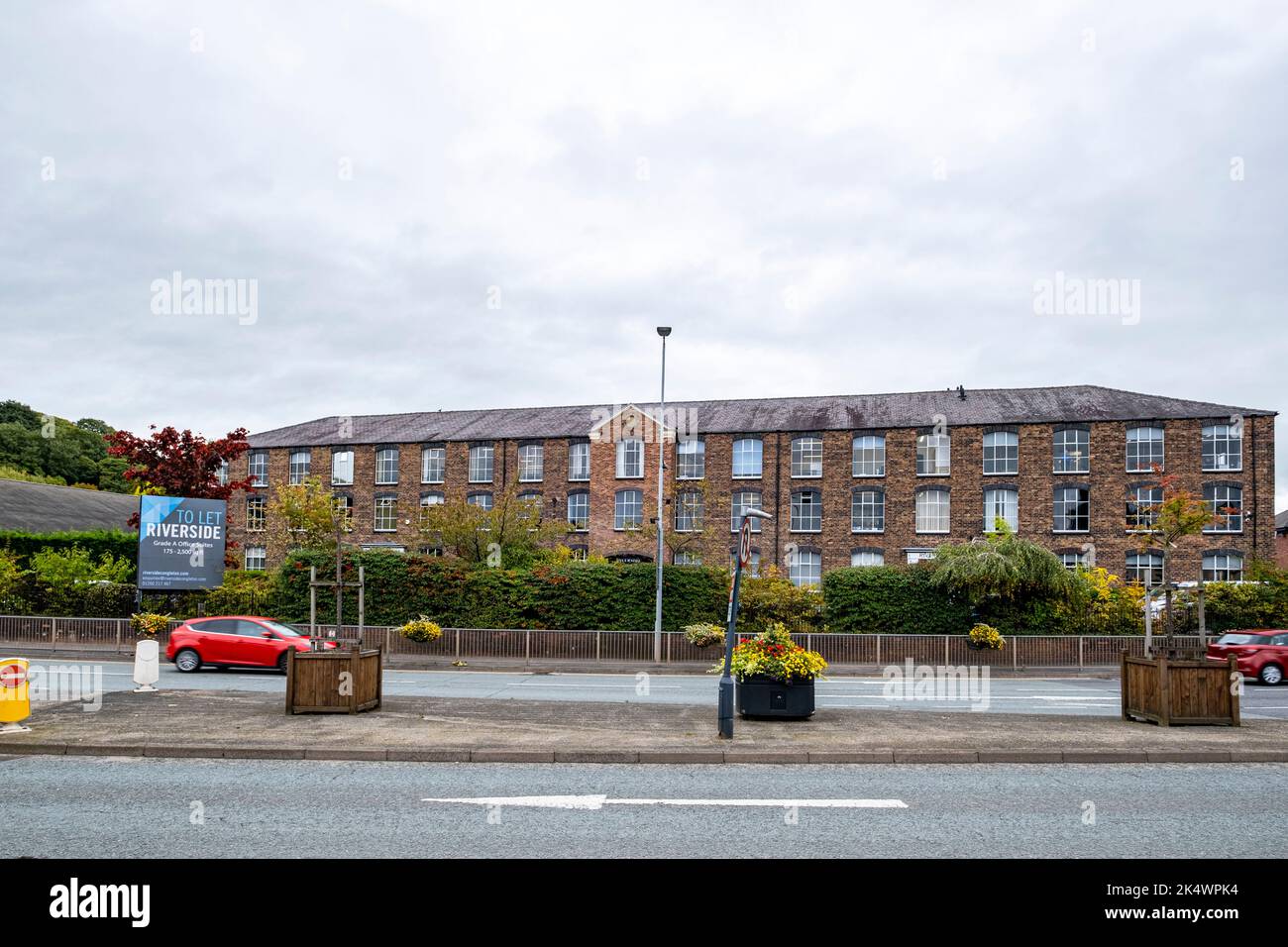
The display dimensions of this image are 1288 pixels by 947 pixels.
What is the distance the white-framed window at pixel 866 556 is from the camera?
4734 cm

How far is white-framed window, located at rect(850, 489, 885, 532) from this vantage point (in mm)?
47625

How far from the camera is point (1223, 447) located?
44625mm

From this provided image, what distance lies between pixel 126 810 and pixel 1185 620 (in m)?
31.4

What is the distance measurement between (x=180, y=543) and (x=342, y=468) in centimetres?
2594

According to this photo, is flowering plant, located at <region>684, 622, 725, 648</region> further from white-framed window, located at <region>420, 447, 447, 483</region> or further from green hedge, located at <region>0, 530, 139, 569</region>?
white-framed window, located at <region>420, 447, 447, 483</region>

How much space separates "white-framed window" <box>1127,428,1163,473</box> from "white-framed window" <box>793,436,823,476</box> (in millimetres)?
14352

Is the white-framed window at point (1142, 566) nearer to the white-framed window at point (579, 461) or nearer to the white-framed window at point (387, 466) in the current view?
the white-framed window at point (579, 461)

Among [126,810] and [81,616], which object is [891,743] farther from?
[81,616]

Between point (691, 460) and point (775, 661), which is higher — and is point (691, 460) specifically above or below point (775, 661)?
above

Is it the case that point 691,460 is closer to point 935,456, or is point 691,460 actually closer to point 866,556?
point 866,556

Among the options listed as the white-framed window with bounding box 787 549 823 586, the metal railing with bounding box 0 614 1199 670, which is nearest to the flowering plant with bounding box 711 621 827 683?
the metal railing with bounding box 0 614 1199 670

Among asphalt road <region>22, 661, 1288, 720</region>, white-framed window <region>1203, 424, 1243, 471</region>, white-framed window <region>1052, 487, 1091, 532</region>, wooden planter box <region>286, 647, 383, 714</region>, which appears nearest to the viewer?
wooden planter box <region>286, 647, 383, 714</region>

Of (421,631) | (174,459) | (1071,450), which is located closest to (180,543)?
(174,459)

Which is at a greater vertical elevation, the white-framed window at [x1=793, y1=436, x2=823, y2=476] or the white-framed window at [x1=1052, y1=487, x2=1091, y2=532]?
the white-framed window at [x1=793, y1=436, x2=823, y2=476]
